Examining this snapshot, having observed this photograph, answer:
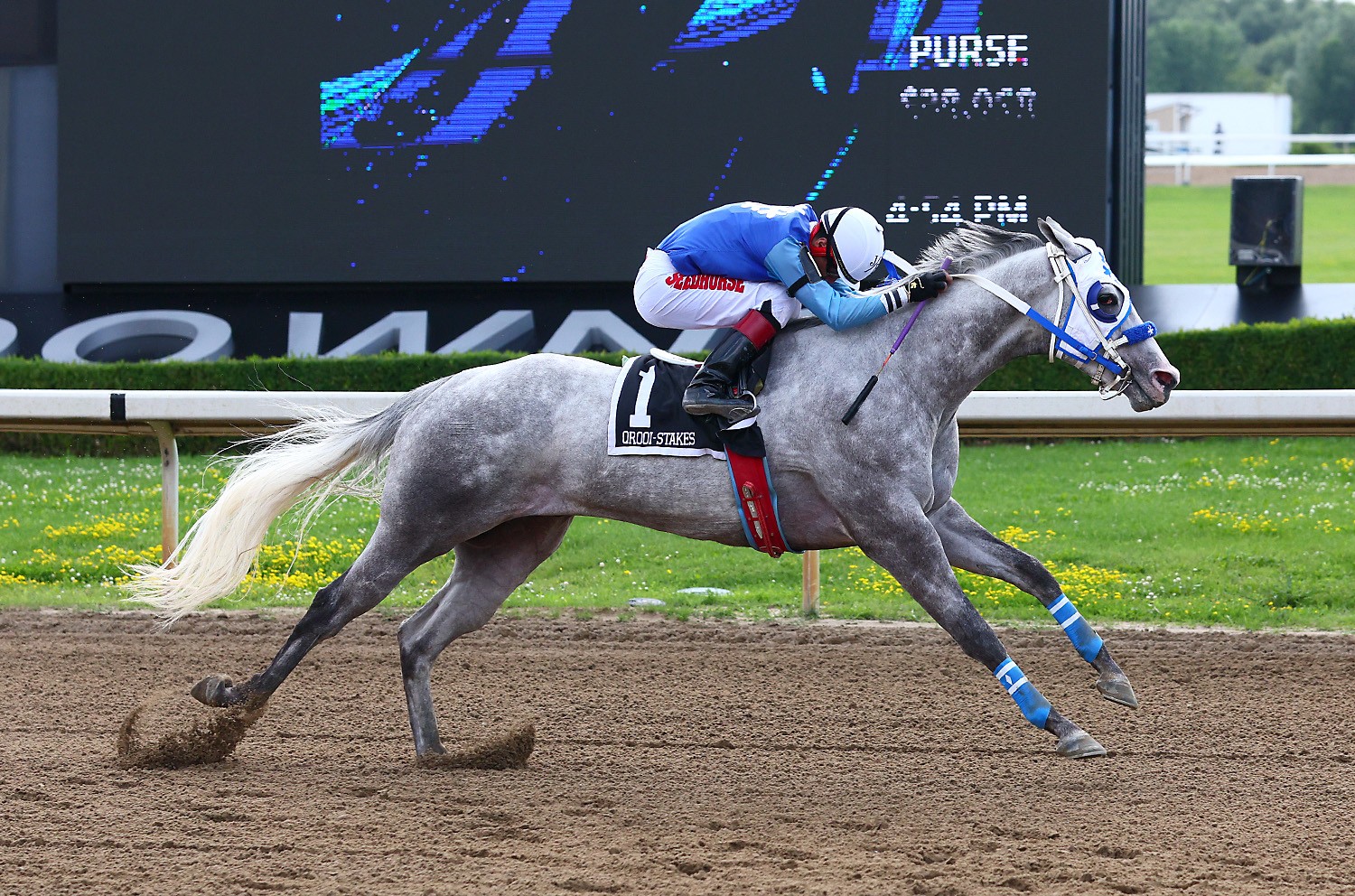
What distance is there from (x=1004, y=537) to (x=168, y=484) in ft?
13.8

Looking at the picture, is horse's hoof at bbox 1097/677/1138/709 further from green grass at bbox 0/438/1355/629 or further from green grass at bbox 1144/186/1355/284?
green grass at bbox 1144/186/1355/284

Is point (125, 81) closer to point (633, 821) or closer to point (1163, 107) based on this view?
point (633, 821)

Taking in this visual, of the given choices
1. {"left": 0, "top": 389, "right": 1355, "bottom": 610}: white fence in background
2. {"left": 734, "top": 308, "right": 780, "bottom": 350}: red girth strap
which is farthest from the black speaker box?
{"left": 734, "top": 308, "right": 780, "bottom": 350}: red girth strap

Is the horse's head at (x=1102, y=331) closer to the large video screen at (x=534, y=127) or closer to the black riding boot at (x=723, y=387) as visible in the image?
the black riding boot at (x=723, y=387)

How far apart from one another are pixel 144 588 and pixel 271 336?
7.16 meters

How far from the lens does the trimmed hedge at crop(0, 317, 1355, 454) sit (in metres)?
10.8

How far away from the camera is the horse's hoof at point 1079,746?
13.6ft

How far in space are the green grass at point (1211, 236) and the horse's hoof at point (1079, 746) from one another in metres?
15.5

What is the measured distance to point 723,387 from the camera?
4.35 m

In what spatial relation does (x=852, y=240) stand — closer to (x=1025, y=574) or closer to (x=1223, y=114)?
(x=1025, y=574)

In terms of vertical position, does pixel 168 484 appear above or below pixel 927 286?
below

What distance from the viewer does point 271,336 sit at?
11.8m

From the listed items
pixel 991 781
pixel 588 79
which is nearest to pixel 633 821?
pixel 991 781

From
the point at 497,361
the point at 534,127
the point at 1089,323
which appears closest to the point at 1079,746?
the point at 1089,323
